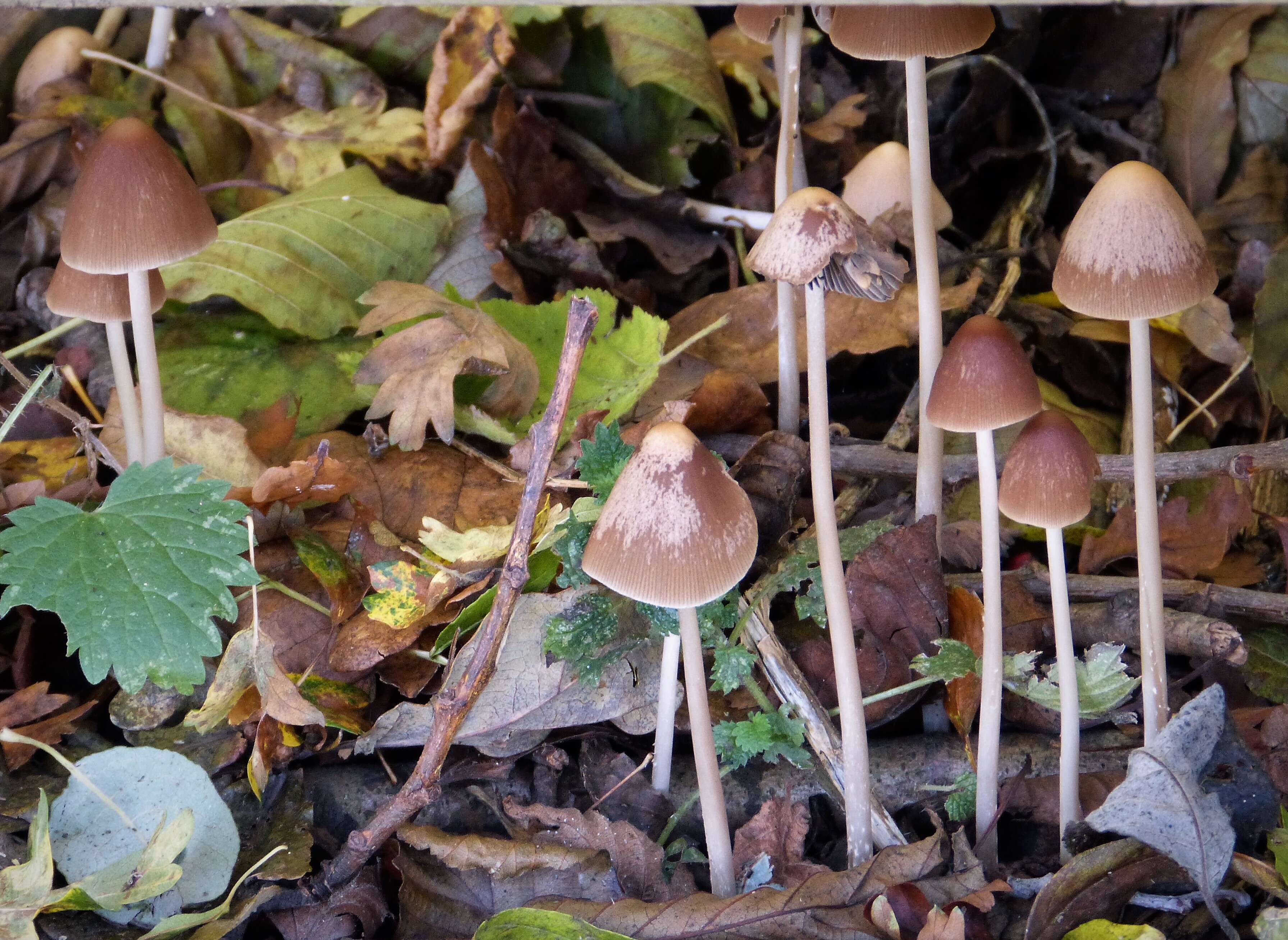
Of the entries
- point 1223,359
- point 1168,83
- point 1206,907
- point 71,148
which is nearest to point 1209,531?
point 1223,359

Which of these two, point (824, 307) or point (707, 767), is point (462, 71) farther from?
point (707, 767)

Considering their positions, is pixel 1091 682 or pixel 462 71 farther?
pixel 462 71

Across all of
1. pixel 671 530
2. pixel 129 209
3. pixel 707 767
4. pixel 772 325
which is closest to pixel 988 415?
pixel 671 530

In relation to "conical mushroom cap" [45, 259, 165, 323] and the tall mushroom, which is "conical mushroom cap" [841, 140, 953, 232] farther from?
"conical mushroom cap" [45, 259, 165, 323]

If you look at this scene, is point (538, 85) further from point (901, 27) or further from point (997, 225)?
point (901, 27)

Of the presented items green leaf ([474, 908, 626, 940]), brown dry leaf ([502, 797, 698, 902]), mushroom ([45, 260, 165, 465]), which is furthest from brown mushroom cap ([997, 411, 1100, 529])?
mushroom ([45, 260, 165, 465])

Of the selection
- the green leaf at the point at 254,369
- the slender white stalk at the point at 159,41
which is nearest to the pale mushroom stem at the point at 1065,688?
the green leaf at the point at 254,369
